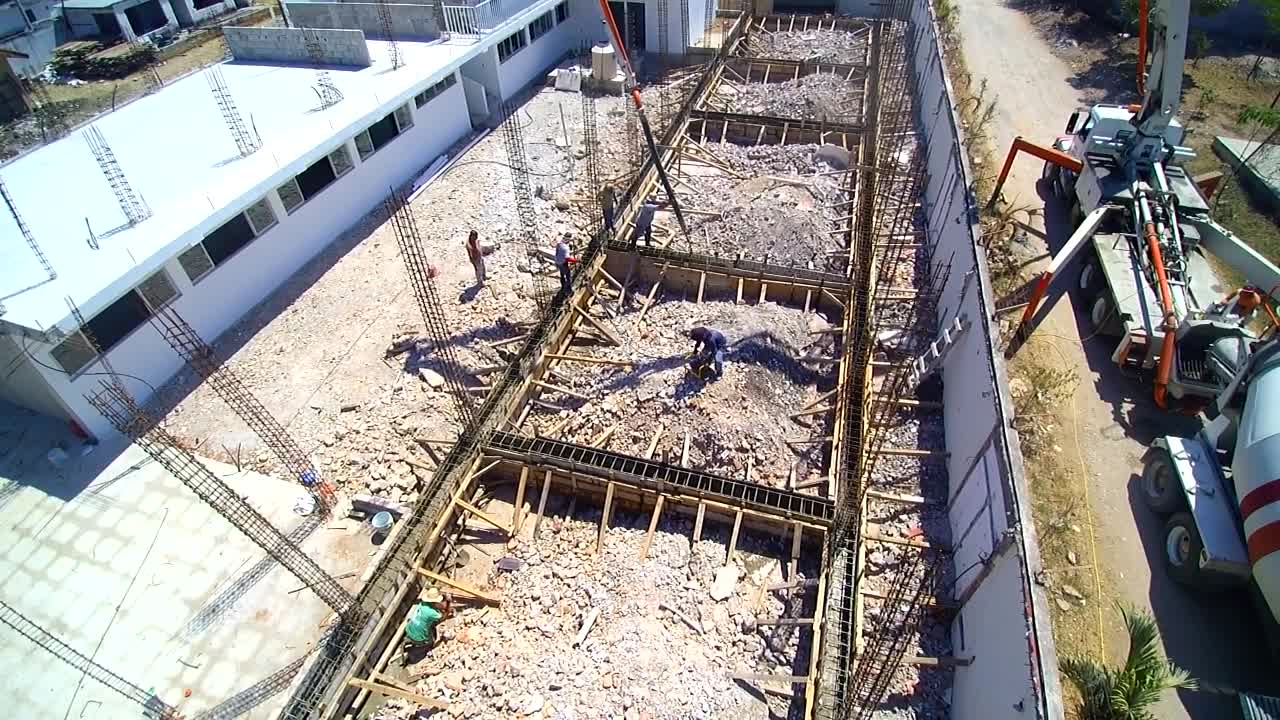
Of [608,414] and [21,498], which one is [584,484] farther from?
A: [21,498]

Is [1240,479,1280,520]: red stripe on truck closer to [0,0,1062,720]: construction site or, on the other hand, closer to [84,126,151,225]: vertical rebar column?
[0,0,1062,720]: construction site

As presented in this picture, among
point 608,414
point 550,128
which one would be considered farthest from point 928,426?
point 550,128

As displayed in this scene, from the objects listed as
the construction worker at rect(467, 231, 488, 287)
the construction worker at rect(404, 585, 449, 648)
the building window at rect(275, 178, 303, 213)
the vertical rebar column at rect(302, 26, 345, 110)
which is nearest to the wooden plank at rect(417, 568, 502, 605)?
the construction worker at rect(404, 585, 449, 648)

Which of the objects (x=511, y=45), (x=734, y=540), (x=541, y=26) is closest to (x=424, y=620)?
(x=734, y=540)

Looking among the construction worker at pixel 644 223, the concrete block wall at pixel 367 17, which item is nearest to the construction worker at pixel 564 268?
the construction worker at pixel 644 223

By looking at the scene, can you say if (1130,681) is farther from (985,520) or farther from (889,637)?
(889,637)

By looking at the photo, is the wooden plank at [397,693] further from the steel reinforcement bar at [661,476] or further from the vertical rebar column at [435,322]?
the vertical rebar column at [435,322]
